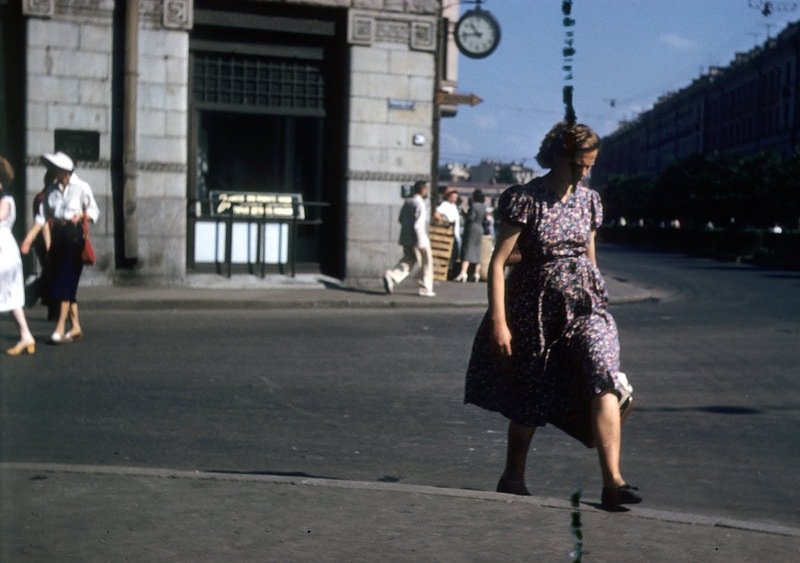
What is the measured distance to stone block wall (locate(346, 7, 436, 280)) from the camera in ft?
69.5

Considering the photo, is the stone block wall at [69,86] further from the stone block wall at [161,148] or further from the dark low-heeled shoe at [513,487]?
the dark low-heeled shoe at [513,487]

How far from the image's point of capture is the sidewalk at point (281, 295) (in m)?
17.6

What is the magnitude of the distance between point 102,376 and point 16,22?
1074 cm

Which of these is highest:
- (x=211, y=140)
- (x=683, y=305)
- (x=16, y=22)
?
(x=16, y=22)

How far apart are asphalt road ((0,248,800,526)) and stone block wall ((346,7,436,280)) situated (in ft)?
20.4

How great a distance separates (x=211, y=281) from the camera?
21.0 m

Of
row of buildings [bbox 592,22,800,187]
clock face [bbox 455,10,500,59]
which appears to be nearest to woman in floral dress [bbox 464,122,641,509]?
clock face [bbox 455,10,500,59]

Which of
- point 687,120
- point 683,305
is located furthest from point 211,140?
point 687,120

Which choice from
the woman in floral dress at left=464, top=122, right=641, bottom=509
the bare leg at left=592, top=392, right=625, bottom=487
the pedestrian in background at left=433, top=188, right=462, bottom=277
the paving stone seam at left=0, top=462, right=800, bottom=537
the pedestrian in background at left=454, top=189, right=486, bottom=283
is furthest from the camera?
the pedestrian in background at left=433, top=188, right=462, bottom=277

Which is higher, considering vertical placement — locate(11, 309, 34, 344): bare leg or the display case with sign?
the display case with sign

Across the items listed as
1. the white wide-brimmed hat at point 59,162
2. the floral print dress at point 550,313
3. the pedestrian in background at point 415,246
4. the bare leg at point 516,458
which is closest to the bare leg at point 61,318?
the white wide-brimmed hat at point 59,162

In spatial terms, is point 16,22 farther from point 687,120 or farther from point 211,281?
point 687,120

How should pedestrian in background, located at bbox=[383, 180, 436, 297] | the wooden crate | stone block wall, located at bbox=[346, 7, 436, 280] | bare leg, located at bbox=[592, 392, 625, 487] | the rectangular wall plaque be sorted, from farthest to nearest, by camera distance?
the wooden crate, stone block wall, located at bbox=[346, 7, 436, 280], pedestrian in background, located at bbox=[383, 180, 436, 297], the rectangular wall plaque, bare leg, located at bbox=[592, 392, 625, 487]

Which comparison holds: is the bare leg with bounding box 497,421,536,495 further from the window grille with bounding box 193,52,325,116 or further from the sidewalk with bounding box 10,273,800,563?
the window grille with bounding box 193,52,325,116
